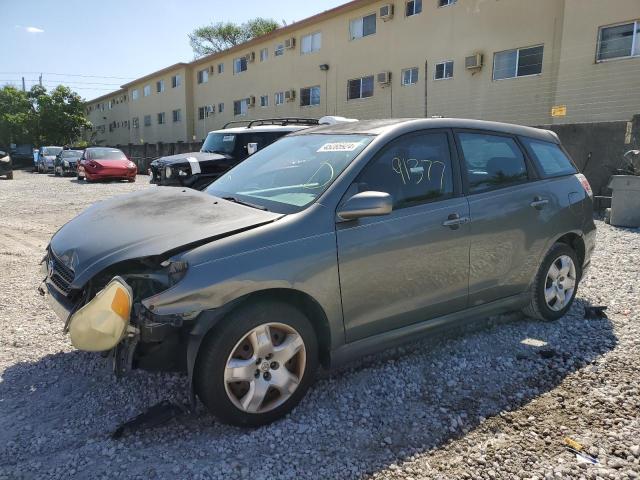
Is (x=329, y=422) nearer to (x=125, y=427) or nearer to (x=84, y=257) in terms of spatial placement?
(x=125, y=427)

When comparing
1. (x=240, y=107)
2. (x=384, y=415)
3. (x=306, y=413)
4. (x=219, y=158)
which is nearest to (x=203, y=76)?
(x=240, y=107)

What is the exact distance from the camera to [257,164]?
3.95 meters

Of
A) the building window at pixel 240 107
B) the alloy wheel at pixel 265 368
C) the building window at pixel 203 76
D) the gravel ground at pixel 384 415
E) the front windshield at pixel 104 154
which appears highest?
the building window at pixel 203 76

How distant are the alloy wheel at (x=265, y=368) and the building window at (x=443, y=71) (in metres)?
16.9

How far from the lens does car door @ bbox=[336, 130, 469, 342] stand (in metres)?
2.97

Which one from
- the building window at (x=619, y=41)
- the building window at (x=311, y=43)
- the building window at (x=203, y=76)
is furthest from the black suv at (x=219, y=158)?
the building window at (x=203, y=76)

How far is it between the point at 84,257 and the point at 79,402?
93 centimetres

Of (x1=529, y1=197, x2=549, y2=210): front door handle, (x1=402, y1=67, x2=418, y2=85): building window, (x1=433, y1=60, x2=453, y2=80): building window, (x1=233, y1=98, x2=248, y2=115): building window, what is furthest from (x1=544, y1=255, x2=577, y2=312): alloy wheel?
(x1=233, y1=98, x2=248, y2=115): building window

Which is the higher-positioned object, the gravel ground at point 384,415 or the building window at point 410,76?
the building window at point 410,76

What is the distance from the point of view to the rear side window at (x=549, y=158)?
4.18 meters

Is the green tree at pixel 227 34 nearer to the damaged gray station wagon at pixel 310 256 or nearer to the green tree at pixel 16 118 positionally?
the green tree at pixel 16 118

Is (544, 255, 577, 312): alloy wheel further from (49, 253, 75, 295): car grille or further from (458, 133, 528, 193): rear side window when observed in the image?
(49, 253, 75, 295): car grille

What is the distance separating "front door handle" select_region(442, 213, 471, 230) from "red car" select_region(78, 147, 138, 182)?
18116 mm

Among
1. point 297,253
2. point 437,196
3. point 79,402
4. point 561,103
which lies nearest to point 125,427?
point 79,402
